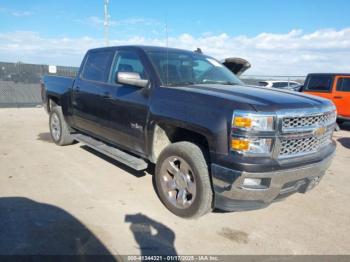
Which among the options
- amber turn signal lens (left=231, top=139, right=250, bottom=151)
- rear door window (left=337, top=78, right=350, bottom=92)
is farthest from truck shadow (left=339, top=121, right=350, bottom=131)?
amber turn signal lens (left=231, top=139, right=250, bottom=151)

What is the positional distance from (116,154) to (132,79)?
1.22 m

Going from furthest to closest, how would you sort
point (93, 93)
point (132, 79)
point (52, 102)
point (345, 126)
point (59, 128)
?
1. point (345, 126)
2. point (52, 102)
3. point (59, 128)
4. point (93, 93)
5. point (132, 79)

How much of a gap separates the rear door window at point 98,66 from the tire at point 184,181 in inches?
76.4

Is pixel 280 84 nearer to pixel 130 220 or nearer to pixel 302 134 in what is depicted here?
pixel 302 134

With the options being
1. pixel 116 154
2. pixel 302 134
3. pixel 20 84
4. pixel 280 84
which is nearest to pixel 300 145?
pixel 302 134

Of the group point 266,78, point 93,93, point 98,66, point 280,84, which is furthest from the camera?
point 266,78

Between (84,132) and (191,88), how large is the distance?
281 centimetres

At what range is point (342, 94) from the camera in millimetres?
10141

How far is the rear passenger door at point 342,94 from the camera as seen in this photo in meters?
10.1

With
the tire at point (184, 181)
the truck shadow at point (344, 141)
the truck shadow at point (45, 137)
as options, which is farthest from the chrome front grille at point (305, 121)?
the truck shadow at point (45, 137)

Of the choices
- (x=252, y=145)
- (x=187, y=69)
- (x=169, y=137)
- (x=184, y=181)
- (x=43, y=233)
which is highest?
(x=187, y=69)

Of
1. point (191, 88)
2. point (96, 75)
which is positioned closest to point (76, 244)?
point (191, 88)

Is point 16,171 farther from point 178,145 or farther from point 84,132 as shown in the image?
point 178,145

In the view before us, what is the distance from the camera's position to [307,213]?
392cm
